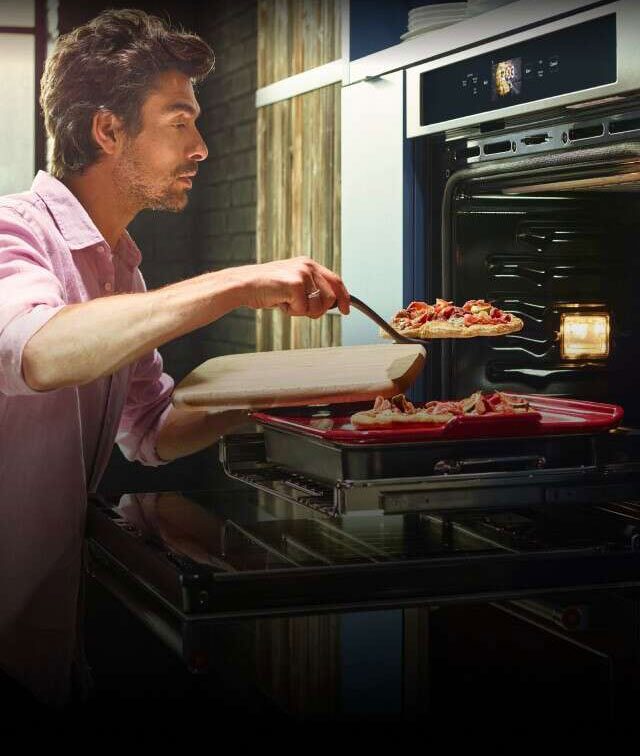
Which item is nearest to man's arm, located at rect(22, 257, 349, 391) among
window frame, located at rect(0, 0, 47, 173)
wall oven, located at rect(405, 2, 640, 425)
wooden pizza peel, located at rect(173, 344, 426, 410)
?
wooden pizza peel, located at rect(173, 344, 426, 410)

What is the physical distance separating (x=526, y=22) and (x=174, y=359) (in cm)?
271

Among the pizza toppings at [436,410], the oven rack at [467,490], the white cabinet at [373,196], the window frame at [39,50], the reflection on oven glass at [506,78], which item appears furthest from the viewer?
the window frame at [39,50]

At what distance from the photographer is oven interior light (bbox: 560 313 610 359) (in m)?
1.44

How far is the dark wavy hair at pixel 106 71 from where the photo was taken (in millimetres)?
1567

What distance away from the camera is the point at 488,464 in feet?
3.79

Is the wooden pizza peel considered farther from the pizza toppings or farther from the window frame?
the window frame

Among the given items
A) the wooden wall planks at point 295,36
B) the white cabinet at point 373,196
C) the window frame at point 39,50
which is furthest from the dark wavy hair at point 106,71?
the window frame at point 39,50

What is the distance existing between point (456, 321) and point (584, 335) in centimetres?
16

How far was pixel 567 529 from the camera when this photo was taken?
49.5 inches

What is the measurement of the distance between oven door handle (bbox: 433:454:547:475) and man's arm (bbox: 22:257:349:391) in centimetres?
24

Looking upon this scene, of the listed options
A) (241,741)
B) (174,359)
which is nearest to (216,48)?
(174,359)

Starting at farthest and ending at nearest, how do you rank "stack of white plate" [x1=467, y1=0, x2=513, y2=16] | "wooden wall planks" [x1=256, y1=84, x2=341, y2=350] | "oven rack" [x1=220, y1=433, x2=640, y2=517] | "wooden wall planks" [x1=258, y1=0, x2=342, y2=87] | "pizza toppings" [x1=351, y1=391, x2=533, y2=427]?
"wooden wall planks" [x1=258, y1=0, x2=342, y2=87]
"wooden wall planks" [x1=256, y1=84, x2=341, y2=350]
"stack of white plate" [x1=467, y1=0, x2=513, y2=16]
"pizza toppings" [x1=351, y1=391, x2=533, y2=427]
"oven rack" [x1=220, y1=433, x2=640, y2=517]

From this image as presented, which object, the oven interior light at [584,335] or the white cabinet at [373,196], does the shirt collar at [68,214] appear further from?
the oven interior light at [584,335]

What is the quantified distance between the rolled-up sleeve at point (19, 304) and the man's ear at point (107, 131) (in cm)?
33
